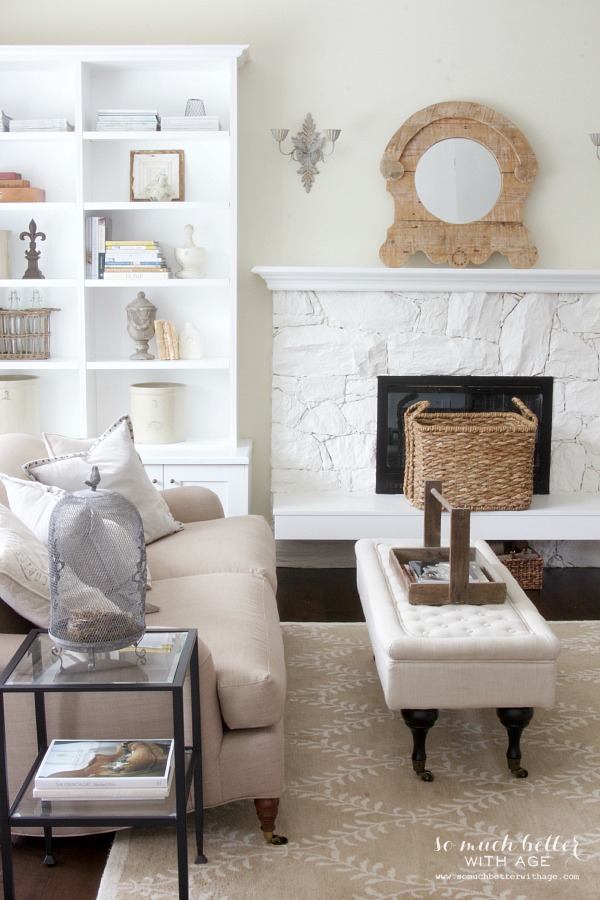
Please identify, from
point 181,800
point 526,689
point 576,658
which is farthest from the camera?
point 576,658

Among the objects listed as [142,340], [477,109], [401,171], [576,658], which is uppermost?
[477,109]

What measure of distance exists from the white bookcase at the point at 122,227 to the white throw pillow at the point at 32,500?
4.98 ft

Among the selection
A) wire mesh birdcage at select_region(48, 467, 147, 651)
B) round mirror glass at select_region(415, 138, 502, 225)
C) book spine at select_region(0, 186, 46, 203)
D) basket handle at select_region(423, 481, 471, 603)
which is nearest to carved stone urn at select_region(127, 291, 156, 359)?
book spine at select_region(0, 186, 46, 203)

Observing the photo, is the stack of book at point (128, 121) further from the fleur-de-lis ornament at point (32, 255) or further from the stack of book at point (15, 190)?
the fleur-de-lis ornament at point (32, 255)

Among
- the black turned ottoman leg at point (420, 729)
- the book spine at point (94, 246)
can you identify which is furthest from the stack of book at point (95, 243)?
the black turned ottoman leg at point (420, 729)

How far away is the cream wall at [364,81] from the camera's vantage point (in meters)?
4.28

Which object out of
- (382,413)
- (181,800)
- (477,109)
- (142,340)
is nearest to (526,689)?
(181,800)

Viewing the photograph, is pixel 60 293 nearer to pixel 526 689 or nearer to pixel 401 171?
pixel 401 171

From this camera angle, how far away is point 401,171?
430cm

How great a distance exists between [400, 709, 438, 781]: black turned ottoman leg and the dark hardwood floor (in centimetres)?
81

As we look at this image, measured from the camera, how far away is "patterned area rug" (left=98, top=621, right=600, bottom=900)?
2.03 metres

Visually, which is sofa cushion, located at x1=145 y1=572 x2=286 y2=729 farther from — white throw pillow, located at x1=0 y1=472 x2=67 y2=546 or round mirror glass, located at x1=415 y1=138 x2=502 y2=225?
round mirror glass, located at x1=415 y1=138 x2=502 y2=225

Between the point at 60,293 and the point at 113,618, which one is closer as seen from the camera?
the point at 113,618

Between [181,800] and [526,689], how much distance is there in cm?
102
